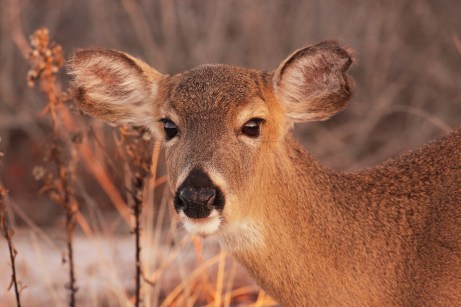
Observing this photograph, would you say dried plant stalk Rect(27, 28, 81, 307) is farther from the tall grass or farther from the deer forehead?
the deer forehead

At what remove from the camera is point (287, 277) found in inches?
206

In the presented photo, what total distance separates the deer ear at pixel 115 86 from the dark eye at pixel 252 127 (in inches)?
30.9

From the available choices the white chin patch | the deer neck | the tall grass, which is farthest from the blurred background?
the white chin patch

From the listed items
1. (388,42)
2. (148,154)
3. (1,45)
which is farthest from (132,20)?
(148,154)

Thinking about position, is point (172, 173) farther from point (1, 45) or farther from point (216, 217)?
point (1, 45)

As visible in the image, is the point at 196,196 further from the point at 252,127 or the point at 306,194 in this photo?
the point at 306,194

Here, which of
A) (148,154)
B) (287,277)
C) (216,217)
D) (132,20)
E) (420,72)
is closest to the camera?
(216,217)

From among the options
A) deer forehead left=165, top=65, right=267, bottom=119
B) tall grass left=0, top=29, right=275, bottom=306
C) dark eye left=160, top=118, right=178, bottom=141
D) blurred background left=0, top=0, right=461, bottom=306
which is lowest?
tall grass left=0, top=29, right=275, bottom=306

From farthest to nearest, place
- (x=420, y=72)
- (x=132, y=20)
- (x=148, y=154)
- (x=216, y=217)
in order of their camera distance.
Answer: (x=132, y=20), (x=420, y=72), (x=148, y=154), (x=216, y=217)

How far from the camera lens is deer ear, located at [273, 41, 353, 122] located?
Result: 17.8 feet

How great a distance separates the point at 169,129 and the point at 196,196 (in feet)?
2.86

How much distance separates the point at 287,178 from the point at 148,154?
Answer: 1152mm

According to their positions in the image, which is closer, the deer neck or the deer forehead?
the deer neck

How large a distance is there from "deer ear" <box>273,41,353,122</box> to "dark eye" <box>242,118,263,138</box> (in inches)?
13.8
